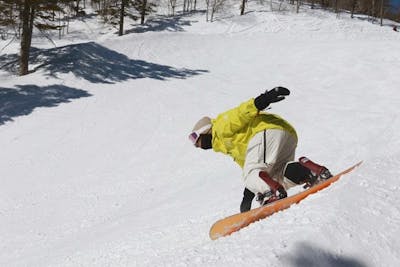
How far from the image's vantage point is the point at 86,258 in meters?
5.19

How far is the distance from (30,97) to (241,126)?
615 inches

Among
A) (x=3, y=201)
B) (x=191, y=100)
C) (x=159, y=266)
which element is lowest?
(x=3, y=201)

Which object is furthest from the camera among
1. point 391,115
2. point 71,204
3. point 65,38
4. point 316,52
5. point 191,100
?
point 65,38

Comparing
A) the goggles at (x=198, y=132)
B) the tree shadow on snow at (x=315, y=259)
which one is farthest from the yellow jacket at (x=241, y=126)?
the tree shadow on snow at (x=315, y=259)

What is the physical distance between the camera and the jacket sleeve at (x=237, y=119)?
12.4ft

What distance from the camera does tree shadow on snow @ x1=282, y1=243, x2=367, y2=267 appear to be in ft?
7.55

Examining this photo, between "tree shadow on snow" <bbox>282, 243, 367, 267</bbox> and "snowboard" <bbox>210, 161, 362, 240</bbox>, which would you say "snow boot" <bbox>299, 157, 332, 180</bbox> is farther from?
"tree shadow on snow" <bbox>282, 243, 367, 267</bbox>

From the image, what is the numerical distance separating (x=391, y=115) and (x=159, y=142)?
675cm

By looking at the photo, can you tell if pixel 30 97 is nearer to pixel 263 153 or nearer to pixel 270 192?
pixel 263 153

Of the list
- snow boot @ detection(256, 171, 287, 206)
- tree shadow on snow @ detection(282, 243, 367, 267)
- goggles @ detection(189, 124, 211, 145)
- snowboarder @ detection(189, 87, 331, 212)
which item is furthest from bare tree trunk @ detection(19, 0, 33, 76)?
tree shadow on snow @ detection(282, 243, 367, 267)

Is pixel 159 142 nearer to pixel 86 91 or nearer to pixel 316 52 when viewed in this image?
pixel 86 91

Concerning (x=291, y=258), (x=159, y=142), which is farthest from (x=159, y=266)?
(x=159, y=142)

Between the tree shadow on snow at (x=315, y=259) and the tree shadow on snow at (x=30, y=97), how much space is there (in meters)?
14.8

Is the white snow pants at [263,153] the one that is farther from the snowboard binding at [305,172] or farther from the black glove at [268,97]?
the black glove at [268,97]
